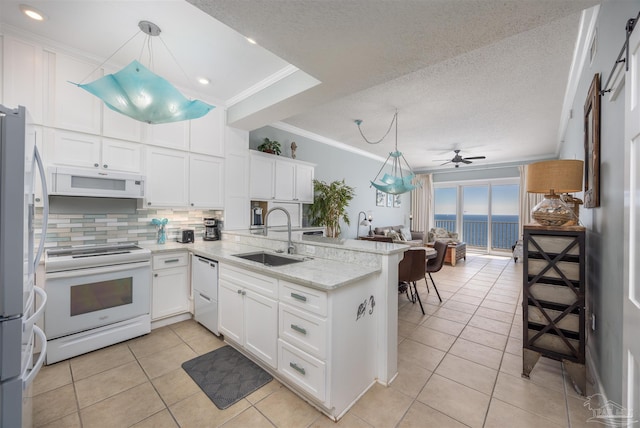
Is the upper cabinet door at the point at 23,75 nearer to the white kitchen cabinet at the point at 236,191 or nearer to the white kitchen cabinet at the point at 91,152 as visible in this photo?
the white kitchen cabinet at the point at 91,152

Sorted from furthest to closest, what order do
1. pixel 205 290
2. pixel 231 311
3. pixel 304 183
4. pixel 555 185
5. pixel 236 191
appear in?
1. pixel 304 183
2. pixel 236 191
3. pixel 205 290
4. pixel 231 311
5. pixel 555 185

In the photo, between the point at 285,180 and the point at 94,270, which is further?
the point at 285,180

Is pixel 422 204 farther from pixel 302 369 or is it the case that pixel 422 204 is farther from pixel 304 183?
pixel 302 369

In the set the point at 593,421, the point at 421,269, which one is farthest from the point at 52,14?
the point at 593,421

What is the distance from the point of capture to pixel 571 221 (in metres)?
2.01

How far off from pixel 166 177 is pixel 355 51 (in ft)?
8.47

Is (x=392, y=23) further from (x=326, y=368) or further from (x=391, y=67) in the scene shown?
(x=326, y=368)

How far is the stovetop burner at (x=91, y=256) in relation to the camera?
2182 millimetres

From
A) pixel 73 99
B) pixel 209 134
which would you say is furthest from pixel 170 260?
pixel 73 99

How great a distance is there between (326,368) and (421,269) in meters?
2.22

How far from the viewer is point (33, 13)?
2041 millimetres

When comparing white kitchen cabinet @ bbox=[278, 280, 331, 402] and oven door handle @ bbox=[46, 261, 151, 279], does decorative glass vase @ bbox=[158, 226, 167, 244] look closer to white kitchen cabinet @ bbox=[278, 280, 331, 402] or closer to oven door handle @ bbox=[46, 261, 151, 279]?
oven door handle @ bbox=[46, 261, 151, 279]

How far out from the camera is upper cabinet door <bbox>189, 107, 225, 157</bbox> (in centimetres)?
337

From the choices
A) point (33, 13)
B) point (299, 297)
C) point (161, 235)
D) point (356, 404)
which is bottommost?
point (356, 404)
